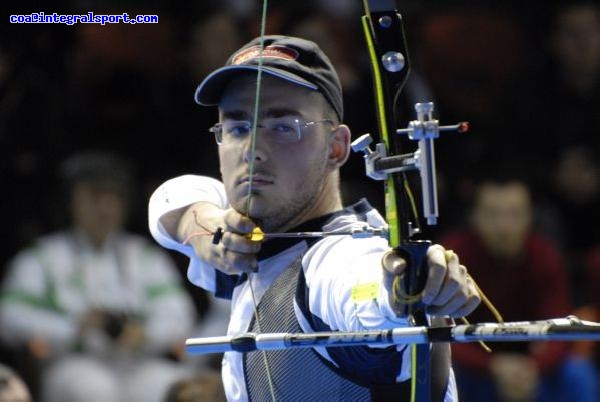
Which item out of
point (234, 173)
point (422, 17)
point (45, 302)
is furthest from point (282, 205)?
point (422, 17)

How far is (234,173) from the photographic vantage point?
3750mm

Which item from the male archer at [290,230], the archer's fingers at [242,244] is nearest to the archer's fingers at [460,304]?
the male archer at [290,230]

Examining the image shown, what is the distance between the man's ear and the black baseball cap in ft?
0.14

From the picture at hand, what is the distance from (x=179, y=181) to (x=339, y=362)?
3.82ft

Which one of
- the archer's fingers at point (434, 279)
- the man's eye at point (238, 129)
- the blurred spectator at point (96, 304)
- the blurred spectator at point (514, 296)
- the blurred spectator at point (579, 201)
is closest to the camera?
the archer's fingers at point (434, 279)

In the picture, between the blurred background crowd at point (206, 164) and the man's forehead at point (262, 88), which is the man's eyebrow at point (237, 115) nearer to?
the man's forehead at point (262, 88)

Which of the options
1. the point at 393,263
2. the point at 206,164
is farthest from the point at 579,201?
the point at 393,263

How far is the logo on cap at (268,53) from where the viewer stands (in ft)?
12.3

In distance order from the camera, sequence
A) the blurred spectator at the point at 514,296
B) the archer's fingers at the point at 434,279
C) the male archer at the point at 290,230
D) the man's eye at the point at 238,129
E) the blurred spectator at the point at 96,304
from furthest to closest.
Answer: the blurred spectator at the point at 514,296 < the blurred spectator at the point at 96,304 < the man's eye at the point at 238,129 < the male archer at the point at 290,230 < the archer's fingers at the point at 434,279

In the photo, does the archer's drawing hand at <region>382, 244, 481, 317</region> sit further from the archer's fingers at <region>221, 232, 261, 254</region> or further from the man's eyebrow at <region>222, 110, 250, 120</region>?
the man's eyebrow at <region>222, 110, 250, 120</region>

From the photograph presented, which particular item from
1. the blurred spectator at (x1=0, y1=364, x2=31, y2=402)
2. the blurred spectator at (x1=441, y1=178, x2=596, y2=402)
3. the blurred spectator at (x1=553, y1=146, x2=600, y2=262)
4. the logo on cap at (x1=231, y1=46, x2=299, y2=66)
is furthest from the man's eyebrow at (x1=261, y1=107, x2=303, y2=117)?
the blurred spectator at (x1=553, y1=146, x2=600, y2=262)

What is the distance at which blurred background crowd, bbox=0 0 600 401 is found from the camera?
6336 millimetres

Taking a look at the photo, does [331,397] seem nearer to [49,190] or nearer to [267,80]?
[267,80]

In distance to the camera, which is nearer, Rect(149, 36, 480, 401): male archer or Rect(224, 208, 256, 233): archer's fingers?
Rect(149, 36, 480, 401): male archer
